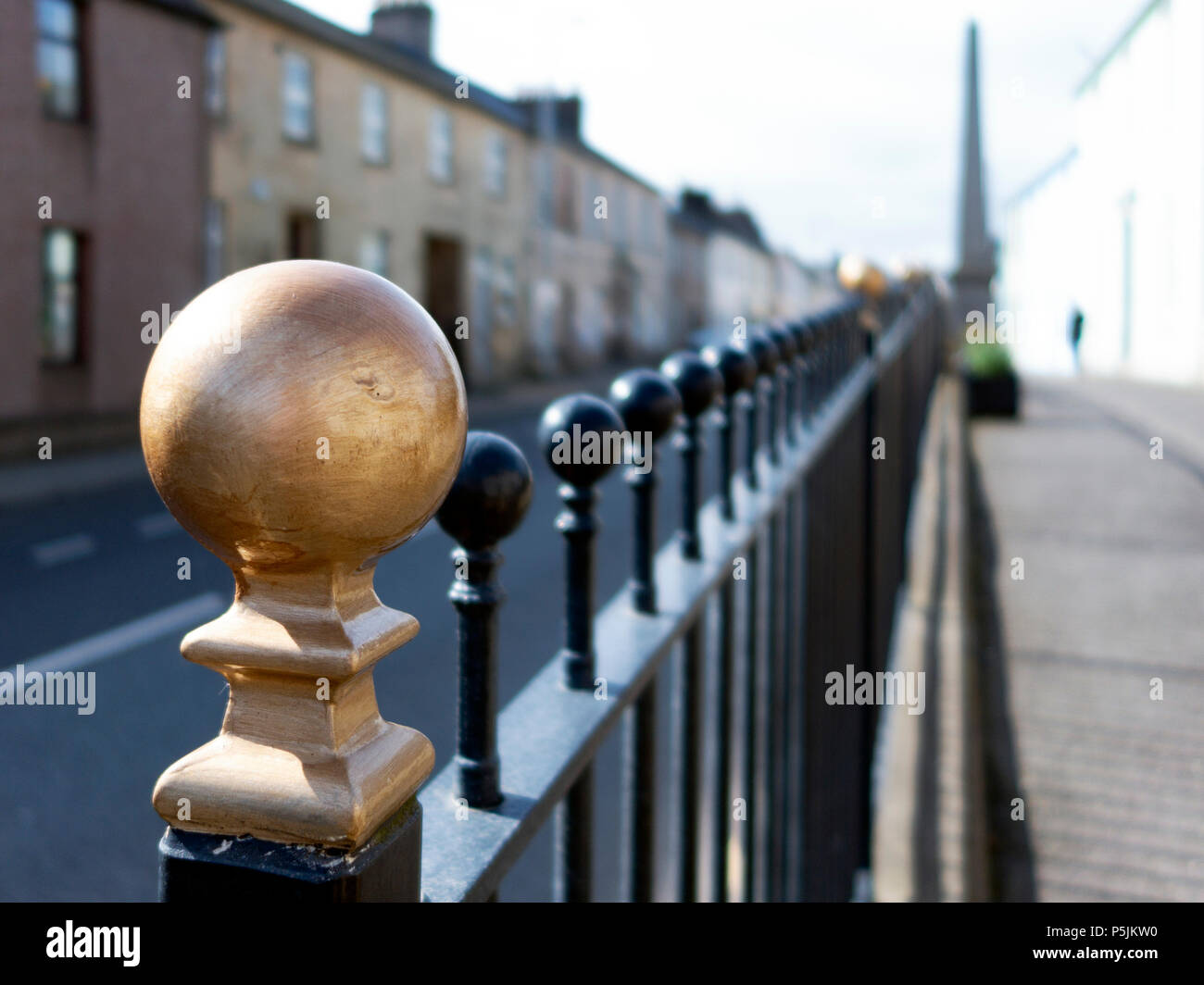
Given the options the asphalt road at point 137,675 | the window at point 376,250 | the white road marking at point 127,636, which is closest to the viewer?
the asphalt road at point 137,675

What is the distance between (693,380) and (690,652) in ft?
1.20

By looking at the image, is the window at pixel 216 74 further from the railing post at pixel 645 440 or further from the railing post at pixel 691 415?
the railing post at pixel 645 440

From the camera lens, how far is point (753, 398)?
6.41 feet

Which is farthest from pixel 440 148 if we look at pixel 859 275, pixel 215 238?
pixel 859 275

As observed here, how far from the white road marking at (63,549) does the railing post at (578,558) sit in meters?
8.49

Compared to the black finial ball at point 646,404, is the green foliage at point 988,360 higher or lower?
higher

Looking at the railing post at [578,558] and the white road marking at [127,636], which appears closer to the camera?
the railing post at [578,558]

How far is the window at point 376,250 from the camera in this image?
21344 millimetres

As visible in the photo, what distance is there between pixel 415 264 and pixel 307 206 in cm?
401

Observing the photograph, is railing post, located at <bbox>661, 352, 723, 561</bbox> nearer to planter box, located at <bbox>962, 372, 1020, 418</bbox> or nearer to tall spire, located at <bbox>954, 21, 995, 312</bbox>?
planter box, located at <bbox>962, 372, 1020, 418</bbox>

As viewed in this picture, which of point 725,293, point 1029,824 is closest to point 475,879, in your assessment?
point 1029,824

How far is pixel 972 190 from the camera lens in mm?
20953

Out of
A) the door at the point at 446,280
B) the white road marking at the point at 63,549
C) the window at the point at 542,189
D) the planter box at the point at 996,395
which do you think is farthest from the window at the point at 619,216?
the white road marking at the point at 63,549
